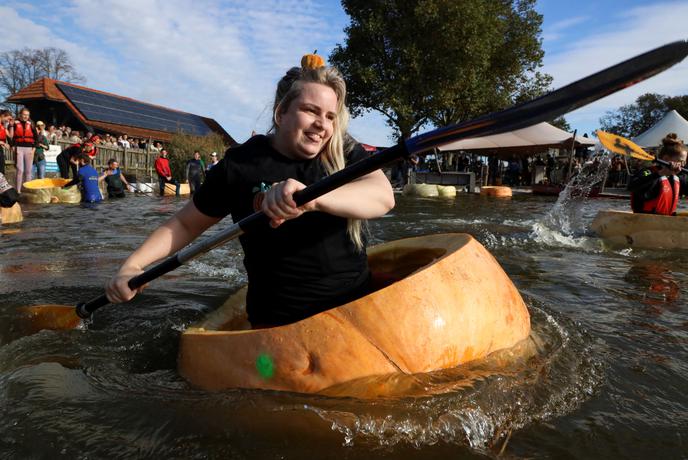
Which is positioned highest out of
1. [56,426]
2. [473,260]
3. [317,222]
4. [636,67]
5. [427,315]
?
[636,67]

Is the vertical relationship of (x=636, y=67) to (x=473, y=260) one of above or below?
above

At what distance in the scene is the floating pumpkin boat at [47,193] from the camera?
9812 mm

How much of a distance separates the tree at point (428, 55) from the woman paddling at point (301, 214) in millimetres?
18400

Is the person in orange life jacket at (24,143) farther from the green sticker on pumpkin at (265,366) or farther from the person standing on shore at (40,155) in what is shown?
the green sticker on pumpkin at (265,366)

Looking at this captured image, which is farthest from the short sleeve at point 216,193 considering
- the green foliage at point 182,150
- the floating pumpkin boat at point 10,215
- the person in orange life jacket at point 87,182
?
the green foliage at point 182,150

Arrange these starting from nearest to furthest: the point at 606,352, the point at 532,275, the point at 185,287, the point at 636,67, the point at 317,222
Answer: the point at 636,67 < the point at 317,222 < the point at 606,352 < the point at 185,287 < the point at 532,275

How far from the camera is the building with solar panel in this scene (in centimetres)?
2380

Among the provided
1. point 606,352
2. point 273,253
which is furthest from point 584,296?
point 273,253

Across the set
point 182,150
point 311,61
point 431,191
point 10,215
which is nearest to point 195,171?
point 182,150

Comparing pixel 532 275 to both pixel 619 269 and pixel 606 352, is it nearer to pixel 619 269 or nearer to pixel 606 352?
pixel 619 269

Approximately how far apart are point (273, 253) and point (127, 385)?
76 cm

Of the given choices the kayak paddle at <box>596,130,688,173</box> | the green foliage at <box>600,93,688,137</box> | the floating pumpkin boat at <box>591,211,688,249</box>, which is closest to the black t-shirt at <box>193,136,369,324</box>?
the floating pumpkin boat at <box>591,211,688,249</box>

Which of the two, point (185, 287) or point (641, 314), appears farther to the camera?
point (185, 287)

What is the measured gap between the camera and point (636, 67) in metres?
1.06
